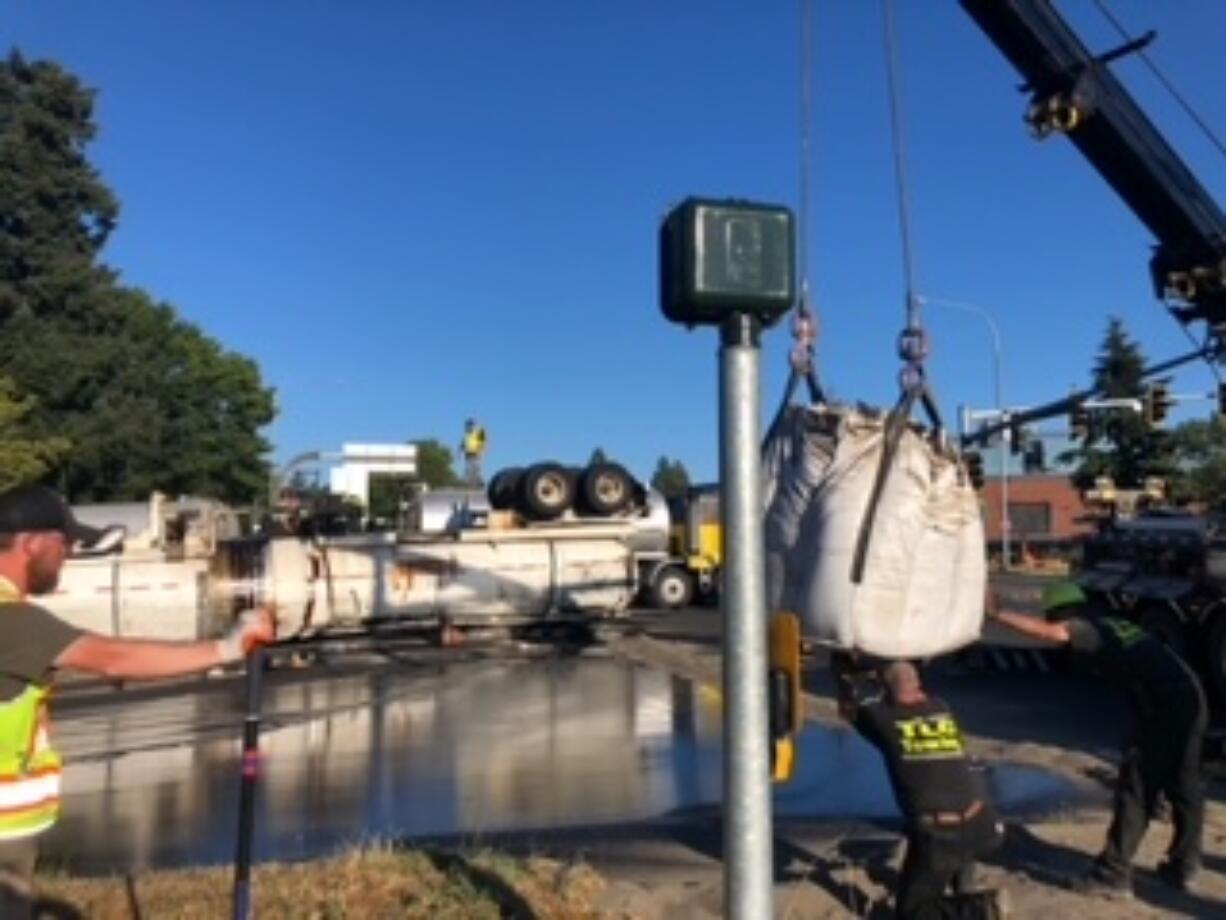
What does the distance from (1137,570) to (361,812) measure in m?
10.5

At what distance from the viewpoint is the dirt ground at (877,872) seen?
640 centimetres

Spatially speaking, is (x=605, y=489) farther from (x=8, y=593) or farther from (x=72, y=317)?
(x=72, y=317)

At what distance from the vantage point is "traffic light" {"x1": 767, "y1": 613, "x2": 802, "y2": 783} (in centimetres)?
401

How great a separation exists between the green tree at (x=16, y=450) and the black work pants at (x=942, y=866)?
30.8 meters

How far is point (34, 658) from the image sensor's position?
12.8 feet

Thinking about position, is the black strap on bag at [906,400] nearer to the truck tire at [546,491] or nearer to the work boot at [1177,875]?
the work boot at [1177,875]

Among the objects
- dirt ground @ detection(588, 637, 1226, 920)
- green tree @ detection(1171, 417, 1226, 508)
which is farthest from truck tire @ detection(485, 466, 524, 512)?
green tree @ detection(1171, 417, 1226, 508)

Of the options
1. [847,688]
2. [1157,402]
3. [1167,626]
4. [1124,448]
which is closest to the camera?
[847,688]

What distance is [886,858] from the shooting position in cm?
722

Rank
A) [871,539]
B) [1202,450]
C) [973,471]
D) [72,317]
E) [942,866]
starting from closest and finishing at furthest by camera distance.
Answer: [871,539] < [942,866] < [973,471] < [72,317] < [1202,450]

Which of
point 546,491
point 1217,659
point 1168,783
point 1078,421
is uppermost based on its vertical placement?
point 1078,421

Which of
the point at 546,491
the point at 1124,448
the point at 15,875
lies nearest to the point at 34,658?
the point at 15,875

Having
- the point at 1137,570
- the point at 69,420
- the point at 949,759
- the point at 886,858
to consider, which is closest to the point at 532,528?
the point at 1137,570

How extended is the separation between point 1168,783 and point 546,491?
16.2 meters
